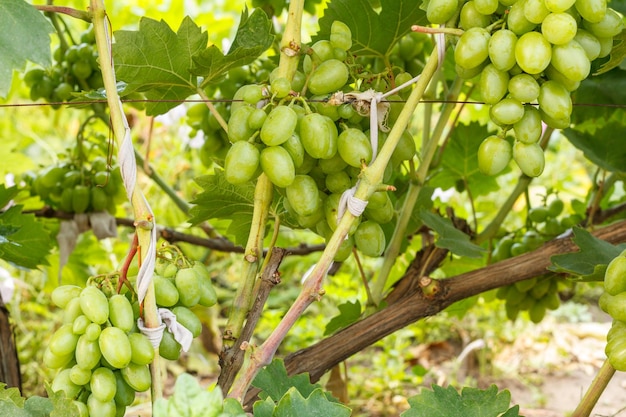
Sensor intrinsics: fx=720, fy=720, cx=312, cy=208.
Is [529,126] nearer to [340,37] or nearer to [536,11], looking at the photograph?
[536,11]

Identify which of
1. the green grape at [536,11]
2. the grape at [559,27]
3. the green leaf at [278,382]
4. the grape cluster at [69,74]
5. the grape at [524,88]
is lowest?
the green leaf at [278,382]

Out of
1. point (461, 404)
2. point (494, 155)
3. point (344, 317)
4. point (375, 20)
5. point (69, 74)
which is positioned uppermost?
point (69, 74)

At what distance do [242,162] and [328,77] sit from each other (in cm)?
12

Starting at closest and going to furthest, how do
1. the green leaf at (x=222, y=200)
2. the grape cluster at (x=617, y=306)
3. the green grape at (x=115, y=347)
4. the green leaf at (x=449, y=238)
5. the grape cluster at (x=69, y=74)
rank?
the green grape at (x=115, y=347) < the grape cluster at (x=617, y=306) < the green leaf at (x=222, y=200) < the green leaf at (x=449, y=238) < the grape cluster at (x=69, y=74)

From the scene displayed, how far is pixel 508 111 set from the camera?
60 cm

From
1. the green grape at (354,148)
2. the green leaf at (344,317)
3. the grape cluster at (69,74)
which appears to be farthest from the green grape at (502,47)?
the grape cluster at (69,74)

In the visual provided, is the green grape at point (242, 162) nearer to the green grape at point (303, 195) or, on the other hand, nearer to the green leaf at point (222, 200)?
the green grape at point (303, 195)

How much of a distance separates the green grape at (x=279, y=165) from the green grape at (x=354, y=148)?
2.1 inches

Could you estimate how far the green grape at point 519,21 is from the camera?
59cm

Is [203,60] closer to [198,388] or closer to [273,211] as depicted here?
[273,211]

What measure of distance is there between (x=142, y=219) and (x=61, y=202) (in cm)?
81

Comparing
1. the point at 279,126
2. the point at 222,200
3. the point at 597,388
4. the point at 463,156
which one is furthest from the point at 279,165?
the point at 463,156

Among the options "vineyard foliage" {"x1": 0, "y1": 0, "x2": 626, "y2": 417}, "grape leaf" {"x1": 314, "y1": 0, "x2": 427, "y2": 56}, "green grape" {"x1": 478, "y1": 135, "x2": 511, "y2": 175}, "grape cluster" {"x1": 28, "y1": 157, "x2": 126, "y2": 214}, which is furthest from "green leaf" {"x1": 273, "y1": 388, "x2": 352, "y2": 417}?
"grape cluster" {"x1": 28, "y1": 157, "x2": 126, "y2": 214}

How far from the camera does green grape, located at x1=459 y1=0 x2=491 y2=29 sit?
2.02ft
